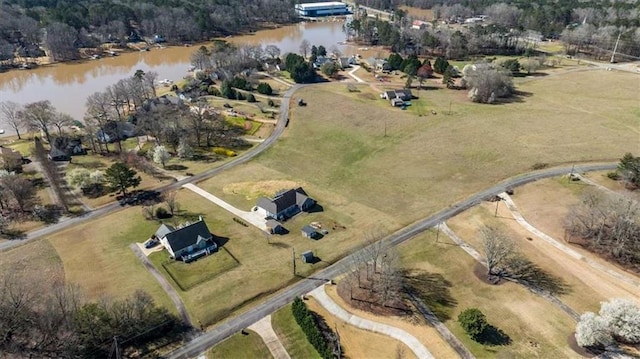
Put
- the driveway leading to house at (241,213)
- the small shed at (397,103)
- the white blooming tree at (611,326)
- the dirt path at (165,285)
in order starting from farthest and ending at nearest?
the small shed at (397,103), the driveway leading to house at (241,213), the dirt path at (165,285), the white blooming tree at (611,326)

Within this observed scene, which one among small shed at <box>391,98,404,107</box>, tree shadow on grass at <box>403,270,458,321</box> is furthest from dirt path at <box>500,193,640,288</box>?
small shed at <box>391,98,404,107</box>

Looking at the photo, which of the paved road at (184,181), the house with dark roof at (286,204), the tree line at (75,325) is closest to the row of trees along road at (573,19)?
the paved road at (184,181)

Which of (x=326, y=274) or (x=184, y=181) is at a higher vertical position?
(x=184, y=181)

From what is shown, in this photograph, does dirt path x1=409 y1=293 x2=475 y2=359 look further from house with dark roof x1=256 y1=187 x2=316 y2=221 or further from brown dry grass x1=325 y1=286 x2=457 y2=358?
house with dark roof x1=256 y1=187 x2=316 y2=221

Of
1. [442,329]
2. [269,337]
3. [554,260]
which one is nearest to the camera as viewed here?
[269,337]

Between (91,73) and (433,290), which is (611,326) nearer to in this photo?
(433,290)

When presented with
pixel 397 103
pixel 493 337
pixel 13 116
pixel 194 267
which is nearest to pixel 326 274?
pixel 194 267

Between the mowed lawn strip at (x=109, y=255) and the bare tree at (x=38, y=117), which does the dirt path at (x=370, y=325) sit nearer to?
the mowed lawn strip at (x=109, y=255)
